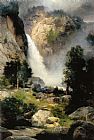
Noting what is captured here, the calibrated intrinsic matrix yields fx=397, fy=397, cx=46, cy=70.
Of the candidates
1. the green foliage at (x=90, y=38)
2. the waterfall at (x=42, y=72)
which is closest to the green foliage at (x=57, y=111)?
the waterfall at (x=42, y=72)

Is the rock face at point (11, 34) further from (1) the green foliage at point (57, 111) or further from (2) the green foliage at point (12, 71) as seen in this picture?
(1) the green foliage at point (57, 111)

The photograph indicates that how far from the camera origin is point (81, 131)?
19.2 feet

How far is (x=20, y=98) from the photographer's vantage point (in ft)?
21.2

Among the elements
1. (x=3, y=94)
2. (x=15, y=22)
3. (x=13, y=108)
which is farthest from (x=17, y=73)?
(x=15, y=22)

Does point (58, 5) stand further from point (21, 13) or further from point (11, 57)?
point (11, 57)

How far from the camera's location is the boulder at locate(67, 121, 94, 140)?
5.81 m

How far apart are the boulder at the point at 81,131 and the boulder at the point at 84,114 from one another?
0.14m

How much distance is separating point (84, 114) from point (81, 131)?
31cm

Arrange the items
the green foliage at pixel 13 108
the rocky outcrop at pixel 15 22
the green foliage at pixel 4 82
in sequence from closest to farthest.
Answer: the green foliage at pixel 13 108
the green foliage at pixel 4 82
the rocky outcrop at pixel 15 22

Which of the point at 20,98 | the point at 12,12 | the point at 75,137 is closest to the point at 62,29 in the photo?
the point at 12,12

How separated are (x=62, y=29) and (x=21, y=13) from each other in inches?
41.8

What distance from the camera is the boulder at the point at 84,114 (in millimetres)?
6051

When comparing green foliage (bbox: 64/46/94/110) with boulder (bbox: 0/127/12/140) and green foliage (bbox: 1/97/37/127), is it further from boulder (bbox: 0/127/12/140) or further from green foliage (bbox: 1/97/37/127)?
boulder (bbox: 0/127/12/140)

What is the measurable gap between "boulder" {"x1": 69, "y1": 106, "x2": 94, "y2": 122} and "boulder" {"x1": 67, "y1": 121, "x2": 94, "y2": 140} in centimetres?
14
